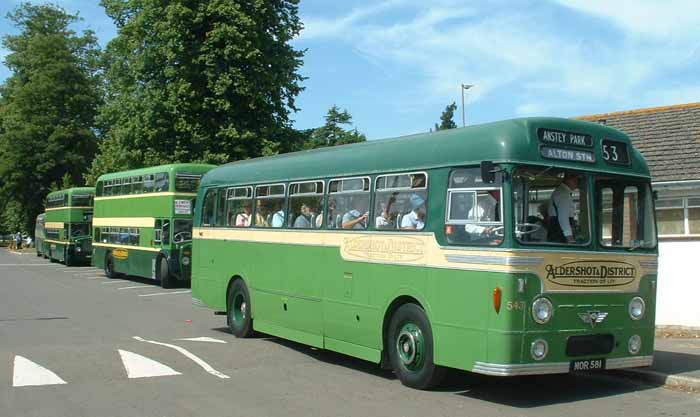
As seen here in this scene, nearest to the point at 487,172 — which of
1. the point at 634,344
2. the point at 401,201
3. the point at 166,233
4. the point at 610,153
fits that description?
the point at 401,201

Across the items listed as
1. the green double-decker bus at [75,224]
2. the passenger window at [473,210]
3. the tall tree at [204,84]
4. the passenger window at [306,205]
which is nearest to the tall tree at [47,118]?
the green double-decker bus at [75,224]

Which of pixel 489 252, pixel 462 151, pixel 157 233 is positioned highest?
pixel 462 151

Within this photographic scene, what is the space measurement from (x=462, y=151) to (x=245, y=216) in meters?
6.14

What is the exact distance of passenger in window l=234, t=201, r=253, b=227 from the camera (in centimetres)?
1432

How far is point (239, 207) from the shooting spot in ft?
48.4

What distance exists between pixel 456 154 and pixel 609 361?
9.80ft

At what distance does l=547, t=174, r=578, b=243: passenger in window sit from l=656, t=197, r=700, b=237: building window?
24.0 ft

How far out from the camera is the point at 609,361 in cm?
923

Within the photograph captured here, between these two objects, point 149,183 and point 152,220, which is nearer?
point 152,220

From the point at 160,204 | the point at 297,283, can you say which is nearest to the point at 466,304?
the point at 297,283

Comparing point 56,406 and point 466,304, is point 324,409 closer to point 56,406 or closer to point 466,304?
point 466,304

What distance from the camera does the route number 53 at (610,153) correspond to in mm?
9570

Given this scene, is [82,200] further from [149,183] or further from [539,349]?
[539,349]

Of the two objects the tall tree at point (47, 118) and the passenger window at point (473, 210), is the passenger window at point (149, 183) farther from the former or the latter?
the tall tree at point (47, 118)
